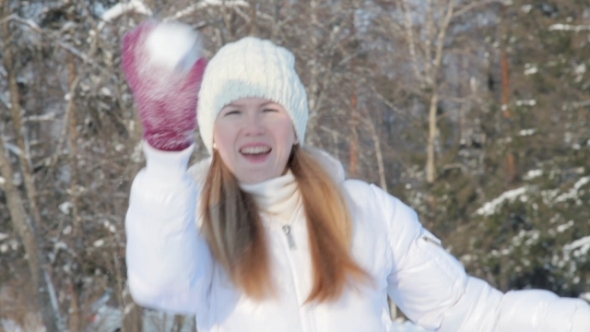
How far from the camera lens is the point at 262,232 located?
2006 mm

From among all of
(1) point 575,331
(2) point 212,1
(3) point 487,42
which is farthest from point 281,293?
(3) point 487,42

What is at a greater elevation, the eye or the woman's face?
the eye

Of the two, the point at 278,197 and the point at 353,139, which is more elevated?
the point at 278,197

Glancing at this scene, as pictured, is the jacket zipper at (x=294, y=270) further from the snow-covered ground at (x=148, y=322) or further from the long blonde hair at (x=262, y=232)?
the snow-covered ground at (x=148, y=322)

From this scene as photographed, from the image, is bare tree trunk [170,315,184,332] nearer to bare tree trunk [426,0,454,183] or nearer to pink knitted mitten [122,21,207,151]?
pink knitted mitten [122,21,207,151]

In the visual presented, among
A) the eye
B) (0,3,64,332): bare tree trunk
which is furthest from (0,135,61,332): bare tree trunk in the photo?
the eye

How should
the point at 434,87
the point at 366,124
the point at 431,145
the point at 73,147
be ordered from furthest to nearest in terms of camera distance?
the point at 431,145, the point at 434,87, the point at 366,124, the point at 73,147

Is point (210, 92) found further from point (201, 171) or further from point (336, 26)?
point (336, 26)

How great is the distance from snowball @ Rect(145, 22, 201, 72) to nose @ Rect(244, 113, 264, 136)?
0.34 m

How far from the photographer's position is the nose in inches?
77.5

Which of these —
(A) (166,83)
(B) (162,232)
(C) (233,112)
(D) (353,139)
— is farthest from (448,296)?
(D) (353,139)

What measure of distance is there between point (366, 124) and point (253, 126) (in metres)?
17.5

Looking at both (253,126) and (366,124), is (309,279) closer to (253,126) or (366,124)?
(253,126)

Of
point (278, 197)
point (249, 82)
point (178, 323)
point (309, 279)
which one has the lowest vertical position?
point (178, 323)
